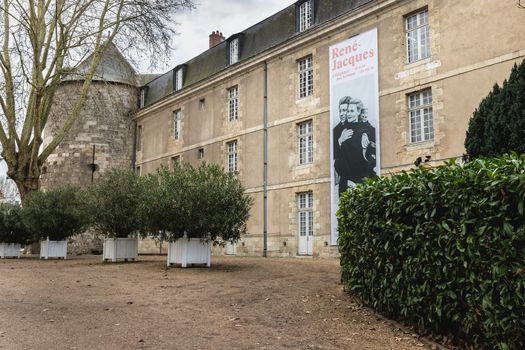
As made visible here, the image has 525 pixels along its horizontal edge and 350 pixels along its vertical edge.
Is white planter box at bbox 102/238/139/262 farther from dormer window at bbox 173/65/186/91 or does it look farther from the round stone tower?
the round stone tower

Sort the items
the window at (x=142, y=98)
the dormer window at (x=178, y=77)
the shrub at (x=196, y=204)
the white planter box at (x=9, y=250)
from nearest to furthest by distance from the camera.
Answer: the shrub at (x=196, y=204) < the white planter box at (x=9, y=250) < the dormer window at (x=178, y=77) < the window at (x=142, y=98)

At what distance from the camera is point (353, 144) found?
→ 50.6ft

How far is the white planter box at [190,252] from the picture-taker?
11.3 metres

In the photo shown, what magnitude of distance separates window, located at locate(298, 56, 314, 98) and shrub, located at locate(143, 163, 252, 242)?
23.2 feet

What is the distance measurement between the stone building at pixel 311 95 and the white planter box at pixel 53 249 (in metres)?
5.32

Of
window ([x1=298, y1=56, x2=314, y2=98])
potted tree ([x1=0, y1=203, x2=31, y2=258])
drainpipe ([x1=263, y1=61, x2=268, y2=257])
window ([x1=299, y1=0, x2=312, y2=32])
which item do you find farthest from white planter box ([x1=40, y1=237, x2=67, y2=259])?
window ([x1=299, y1=0, x2=312, y2=32])

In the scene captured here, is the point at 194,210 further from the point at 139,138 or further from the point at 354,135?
the point at 139,138

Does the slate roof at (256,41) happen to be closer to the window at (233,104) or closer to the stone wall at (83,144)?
the window at (233,104)

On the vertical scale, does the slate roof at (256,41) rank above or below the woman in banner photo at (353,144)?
above

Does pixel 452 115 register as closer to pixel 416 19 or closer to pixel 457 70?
pixel 457 70

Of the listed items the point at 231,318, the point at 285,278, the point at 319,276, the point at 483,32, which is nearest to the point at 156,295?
the point at 231,318

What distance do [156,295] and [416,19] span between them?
1117 cm

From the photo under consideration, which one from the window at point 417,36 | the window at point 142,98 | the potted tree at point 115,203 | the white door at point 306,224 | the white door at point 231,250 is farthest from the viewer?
the window at point 142,98

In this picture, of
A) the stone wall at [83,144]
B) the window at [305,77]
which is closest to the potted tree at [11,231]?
the stone wall at [83,144]
